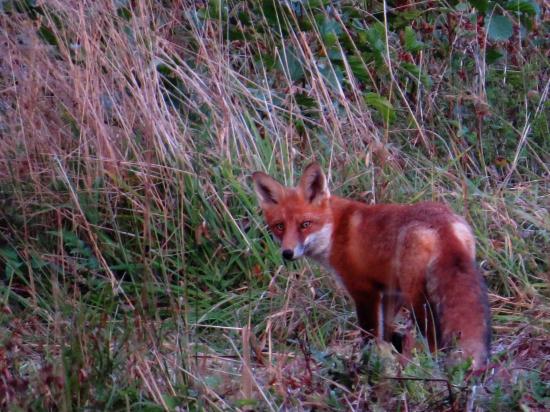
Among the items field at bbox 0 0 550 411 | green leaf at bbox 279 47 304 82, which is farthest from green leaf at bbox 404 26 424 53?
green leaf at bbox 279 47 304 82

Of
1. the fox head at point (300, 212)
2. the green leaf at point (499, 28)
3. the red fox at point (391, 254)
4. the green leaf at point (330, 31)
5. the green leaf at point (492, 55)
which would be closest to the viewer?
the red fox at point (391, 254)

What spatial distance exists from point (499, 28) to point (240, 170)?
2.14 metres

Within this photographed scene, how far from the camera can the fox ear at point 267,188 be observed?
5125 millimetres

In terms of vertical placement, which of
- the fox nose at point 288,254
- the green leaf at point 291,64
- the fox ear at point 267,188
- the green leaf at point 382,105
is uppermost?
the green leaf at point 291,64

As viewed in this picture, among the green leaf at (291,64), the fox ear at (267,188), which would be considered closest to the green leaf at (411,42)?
the green leaf at (291,64)

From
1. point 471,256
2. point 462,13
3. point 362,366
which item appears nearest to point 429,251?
point 471,256

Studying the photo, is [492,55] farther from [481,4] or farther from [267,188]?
[267,188]

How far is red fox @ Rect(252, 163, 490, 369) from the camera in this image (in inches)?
156

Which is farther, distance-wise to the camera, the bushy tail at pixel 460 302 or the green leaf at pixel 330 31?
the green leaf at pixel 330 31

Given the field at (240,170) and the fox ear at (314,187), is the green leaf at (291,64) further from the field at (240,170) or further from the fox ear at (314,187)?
the fox ear at (314,187)

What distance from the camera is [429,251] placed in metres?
4.27

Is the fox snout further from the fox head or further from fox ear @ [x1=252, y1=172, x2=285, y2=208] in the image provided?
fox ear @ [x1=252, y1=172, x2=285, y2=208]

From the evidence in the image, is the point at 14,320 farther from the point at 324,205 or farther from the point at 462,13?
the point at 462,13

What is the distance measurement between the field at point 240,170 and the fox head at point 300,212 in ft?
0.92
